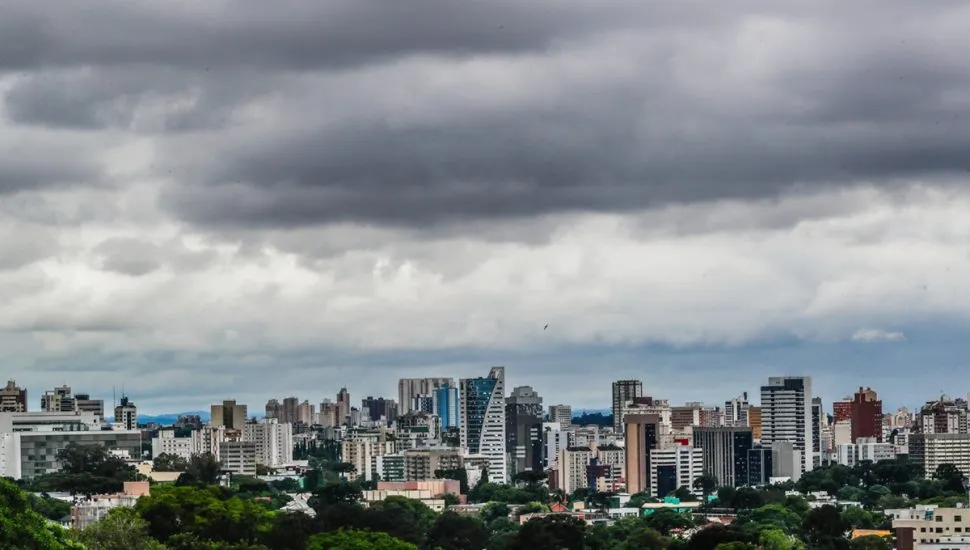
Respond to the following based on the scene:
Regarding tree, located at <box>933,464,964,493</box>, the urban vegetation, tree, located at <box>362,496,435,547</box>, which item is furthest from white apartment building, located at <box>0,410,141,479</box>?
tree, located at <box>933,464,964,493</box>

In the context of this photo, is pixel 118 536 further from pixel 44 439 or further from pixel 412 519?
pixel 44 439

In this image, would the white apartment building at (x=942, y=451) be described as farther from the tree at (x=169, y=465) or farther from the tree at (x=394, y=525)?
the tree at (x=394, y=525)

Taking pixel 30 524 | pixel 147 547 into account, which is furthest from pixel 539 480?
pixel 30 524

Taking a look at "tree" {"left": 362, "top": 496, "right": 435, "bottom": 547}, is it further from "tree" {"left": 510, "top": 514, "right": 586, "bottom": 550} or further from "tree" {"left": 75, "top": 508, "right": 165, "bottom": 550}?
"tree" {"left": 75, "top": 508, "right": 165, "bottom": 550}

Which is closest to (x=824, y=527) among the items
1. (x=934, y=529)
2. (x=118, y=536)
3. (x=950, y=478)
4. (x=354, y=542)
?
(x=934, y=529)

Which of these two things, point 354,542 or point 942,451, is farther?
point 942,451

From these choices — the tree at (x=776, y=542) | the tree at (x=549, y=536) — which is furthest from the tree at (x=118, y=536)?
the tree at (x=776, y=542)
